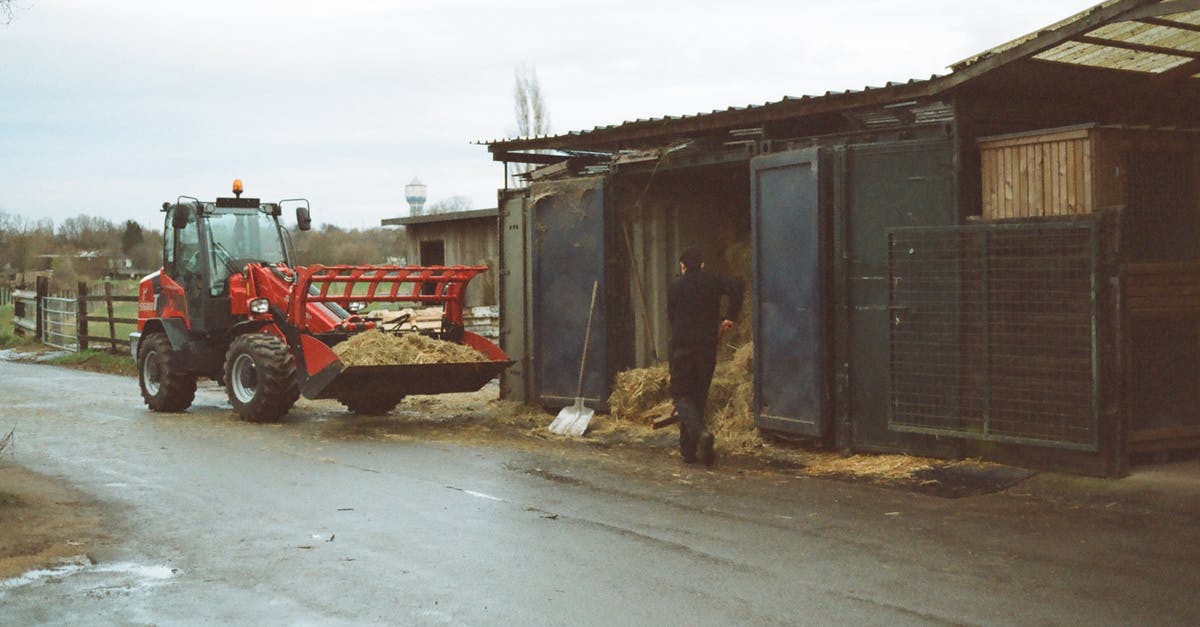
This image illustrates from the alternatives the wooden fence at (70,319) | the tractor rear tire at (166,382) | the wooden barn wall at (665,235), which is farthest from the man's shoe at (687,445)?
the wooden fence at (70,319)

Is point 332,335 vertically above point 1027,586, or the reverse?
point 332,335

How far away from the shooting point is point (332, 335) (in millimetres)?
14344

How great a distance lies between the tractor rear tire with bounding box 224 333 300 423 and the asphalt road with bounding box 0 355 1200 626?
2.62 meters

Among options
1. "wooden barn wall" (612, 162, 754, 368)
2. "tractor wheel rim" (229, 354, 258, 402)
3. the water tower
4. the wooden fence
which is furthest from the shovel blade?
the water tower

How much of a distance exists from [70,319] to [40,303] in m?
1.55

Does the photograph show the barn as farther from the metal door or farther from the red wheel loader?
the red wheel loader

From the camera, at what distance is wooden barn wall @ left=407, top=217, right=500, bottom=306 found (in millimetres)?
26953

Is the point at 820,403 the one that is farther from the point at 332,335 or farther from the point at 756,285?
the point at 332,335

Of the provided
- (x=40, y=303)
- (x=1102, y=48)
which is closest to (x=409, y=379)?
(x=1102, y=48)

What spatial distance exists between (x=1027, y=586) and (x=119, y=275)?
5964 cm

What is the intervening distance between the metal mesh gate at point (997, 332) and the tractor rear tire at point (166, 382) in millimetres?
9568

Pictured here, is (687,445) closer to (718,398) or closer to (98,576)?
(718,398)

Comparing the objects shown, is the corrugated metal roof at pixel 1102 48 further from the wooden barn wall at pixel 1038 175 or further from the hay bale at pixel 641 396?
the hay bale at pixel 641 396

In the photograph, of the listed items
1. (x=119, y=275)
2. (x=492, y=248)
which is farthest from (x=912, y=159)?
(x=119, y=275)
